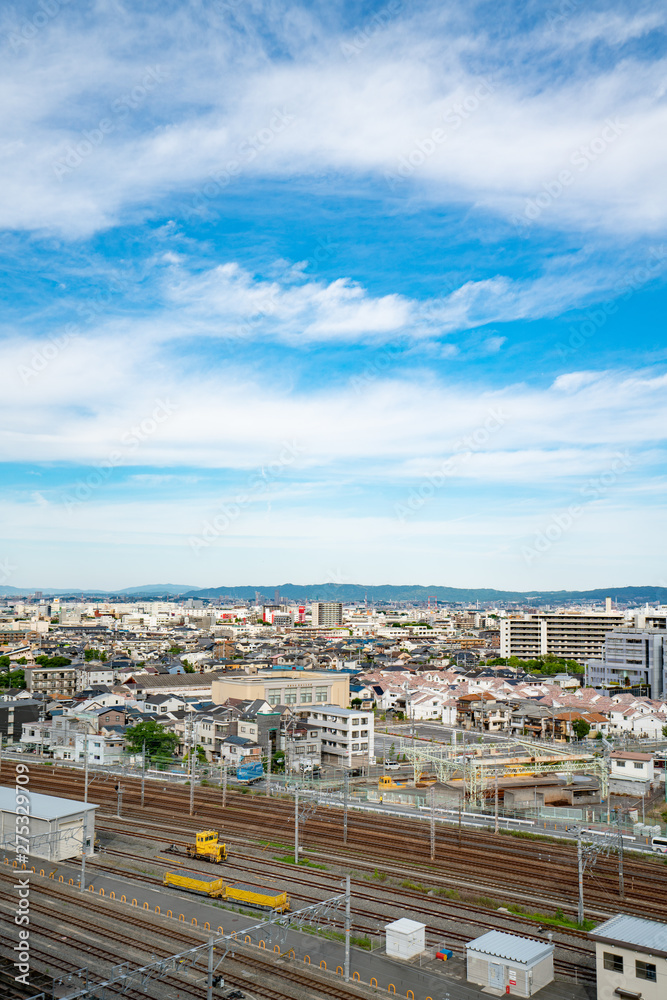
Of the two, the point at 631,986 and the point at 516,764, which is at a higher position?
the point at 631,986

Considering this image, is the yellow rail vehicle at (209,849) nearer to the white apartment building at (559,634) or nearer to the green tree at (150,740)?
the green tree at (150,740)

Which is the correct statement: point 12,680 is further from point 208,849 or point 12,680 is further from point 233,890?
point 233,890

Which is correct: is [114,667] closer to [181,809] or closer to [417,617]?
[181,809]

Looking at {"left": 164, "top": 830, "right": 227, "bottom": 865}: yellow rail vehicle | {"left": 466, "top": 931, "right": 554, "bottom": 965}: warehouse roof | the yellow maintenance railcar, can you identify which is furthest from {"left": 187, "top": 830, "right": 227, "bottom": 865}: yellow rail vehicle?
{"left": 466, "top": 931, "right": 554, "bottom": 965}: warehouse roof

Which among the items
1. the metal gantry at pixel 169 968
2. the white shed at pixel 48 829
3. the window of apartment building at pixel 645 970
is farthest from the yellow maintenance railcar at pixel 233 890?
the window of apartment building at pixel 645 970

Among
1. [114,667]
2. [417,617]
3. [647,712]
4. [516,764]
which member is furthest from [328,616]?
[516,764]

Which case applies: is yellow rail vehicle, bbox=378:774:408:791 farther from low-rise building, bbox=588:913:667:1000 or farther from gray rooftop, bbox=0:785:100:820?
low-rise building, bbox=588:913:667:1000
